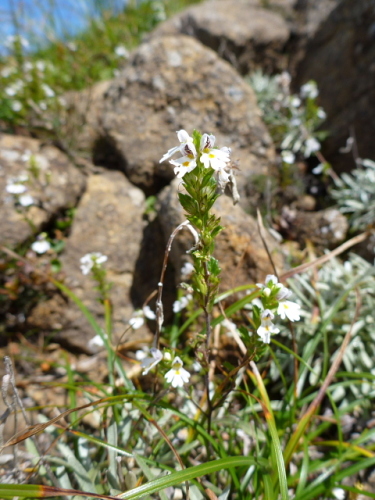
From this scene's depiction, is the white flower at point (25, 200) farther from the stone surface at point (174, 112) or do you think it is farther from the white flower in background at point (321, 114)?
the white flower in background at point (321, 114)

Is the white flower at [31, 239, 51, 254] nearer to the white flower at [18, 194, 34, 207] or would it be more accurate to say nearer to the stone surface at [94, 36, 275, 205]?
the white flower at [18, 194, 34, 207]

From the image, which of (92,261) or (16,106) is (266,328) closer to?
(92,261)

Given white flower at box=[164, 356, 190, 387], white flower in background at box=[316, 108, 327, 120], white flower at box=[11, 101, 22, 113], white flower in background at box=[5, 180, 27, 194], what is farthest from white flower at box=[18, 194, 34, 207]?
white flower in background at box=[316, 108, 327, 120]

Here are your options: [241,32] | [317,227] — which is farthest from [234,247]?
[241,32]

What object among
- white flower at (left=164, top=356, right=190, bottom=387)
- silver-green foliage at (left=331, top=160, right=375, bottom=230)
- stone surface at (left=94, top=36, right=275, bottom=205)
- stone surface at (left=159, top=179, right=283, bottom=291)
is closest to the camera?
white flower at (left=164, top=356, right=190, bottom=387)

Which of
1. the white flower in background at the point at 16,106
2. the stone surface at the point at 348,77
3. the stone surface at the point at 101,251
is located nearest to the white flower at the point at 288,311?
the stone surface at the point at 101,251

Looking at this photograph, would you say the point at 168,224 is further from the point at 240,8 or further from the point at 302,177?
the point at 240,8
